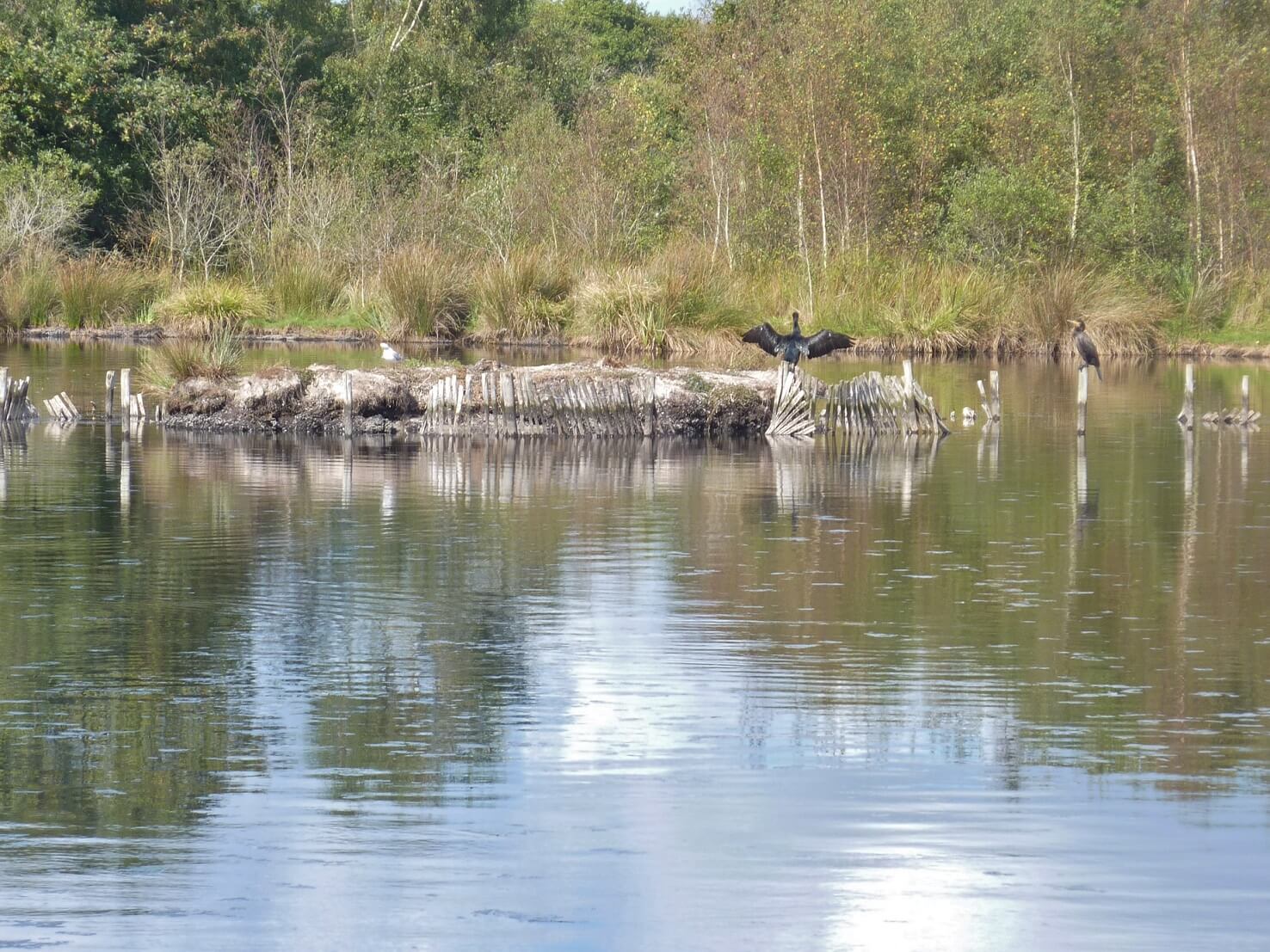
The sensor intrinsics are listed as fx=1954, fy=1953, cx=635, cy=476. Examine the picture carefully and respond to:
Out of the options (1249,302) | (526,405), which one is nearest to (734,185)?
(1249,302)

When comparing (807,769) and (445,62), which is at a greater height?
(445,62)

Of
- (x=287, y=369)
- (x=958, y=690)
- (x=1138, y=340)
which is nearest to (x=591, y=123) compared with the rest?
(x=1138, y=340)

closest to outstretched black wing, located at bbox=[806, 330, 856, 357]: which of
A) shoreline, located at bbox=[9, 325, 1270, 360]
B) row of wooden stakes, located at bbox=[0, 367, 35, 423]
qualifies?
row of wooden stakes, located at bbox=[0, 367, 35, 423]

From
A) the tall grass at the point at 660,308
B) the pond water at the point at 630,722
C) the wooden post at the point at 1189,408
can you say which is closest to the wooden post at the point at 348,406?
the pond water at the point at 630,722

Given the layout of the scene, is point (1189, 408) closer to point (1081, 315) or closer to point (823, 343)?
point (823, 343)

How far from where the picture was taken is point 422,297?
40875 millimetres

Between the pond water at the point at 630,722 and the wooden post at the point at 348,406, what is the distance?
602cm

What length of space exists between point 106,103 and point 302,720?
145ft

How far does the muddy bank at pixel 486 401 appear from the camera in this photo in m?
23.2

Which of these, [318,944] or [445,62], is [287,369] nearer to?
[318,944]

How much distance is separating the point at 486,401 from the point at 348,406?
5.56 ft

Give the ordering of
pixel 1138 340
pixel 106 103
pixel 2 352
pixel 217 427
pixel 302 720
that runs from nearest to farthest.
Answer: pixel 302 720, pixel 217 427, pixel 2 352, pixel 1138 340, pixel 106 103

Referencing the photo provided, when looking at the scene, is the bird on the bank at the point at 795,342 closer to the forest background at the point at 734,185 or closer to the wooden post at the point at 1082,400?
the wooden post at the point at 1082,400

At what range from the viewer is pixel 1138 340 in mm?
42812
